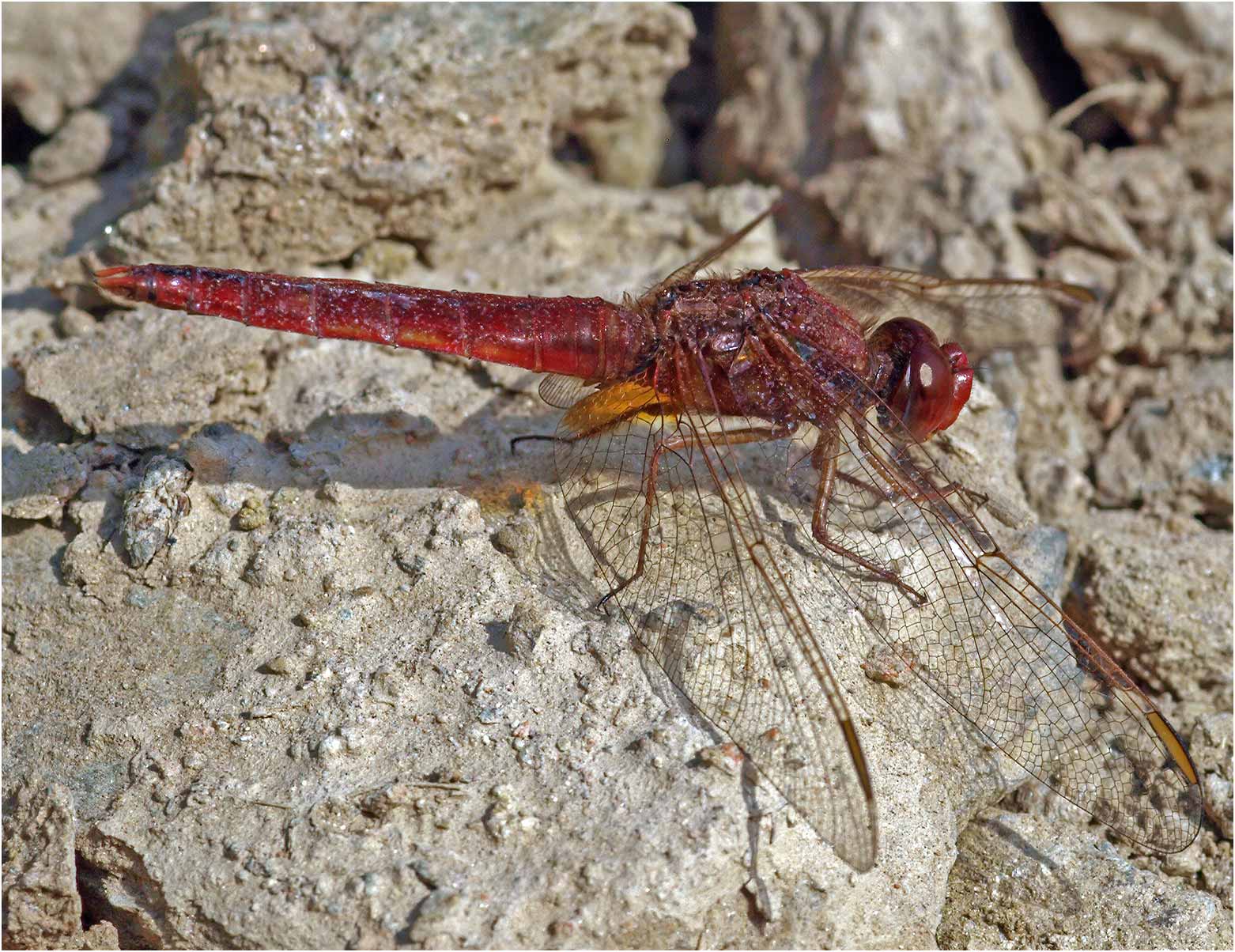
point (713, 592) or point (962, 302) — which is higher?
point (962, 302)

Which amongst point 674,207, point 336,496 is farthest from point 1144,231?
point 336,496

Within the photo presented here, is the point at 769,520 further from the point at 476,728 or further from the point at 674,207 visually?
the point at 674,207

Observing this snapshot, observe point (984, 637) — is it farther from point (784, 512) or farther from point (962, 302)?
point (962, 302)

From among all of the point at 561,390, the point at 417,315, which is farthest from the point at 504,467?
the point at 417,315

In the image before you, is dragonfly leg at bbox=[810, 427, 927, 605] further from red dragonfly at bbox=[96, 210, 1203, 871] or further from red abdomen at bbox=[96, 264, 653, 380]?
red abdomen at bbox=[96, 264, 653, 380]

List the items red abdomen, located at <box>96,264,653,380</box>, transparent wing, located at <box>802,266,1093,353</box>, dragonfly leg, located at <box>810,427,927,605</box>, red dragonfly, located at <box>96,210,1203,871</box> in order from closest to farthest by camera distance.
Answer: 1. red dragonfly, located at <box>96,210,1203,871</box>
2. red abdomen, located at <box>96,264,653,380</box>
3. dragonfly leg, located at <box>810,427,927,605</box>
4. transparent wing, located at <box>802,266,1093,353</box>

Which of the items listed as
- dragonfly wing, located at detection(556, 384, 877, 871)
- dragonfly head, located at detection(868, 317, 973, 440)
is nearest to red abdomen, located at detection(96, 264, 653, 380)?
dragonfly wing, located at detection(556, 384, 877, 871)
